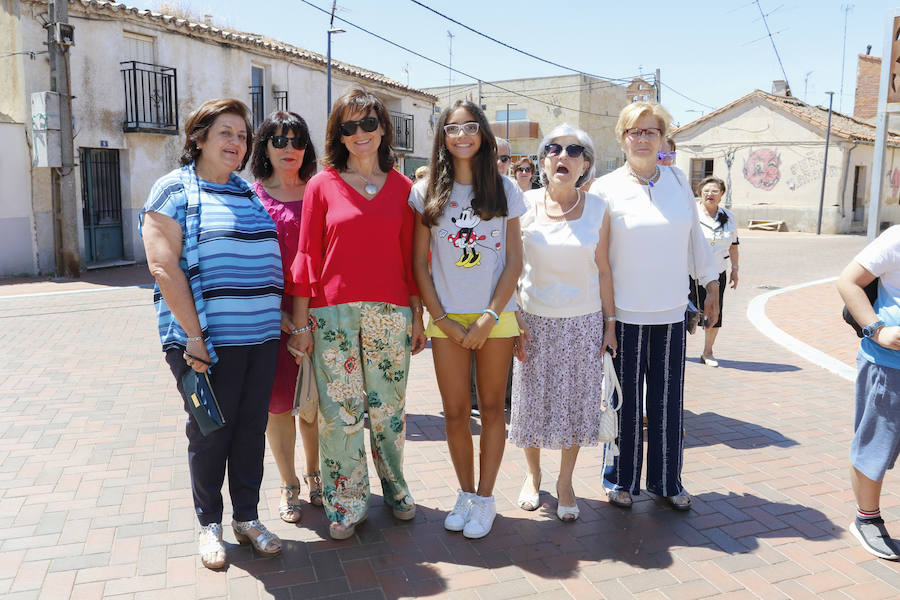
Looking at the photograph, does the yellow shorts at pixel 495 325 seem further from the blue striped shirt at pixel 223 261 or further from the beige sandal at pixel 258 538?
the beige sandal at pixel 258 538

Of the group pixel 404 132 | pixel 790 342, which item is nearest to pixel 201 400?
pixel 790 342

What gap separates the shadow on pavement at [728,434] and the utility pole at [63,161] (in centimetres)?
1253

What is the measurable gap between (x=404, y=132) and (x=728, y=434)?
24.0 m

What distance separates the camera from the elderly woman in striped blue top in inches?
113

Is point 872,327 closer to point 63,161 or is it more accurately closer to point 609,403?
point 609,403

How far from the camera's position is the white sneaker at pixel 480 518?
3.36 m

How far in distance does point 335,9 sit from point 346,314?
1660 cm

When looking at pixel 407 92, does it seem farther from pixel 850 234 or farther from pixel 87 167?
pixel 850 234

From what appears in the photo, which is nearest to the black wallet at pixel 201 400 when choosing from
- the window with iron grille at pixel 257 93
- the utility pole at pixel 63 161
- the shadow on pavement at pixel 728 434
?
the shadow on pavement at pixel 728 434

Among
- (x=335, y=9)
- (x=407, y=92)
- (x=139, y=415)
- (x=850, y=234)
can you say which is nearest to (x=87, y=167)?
(x=335, y=9)

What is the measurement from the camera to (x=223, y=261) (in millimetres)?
2922

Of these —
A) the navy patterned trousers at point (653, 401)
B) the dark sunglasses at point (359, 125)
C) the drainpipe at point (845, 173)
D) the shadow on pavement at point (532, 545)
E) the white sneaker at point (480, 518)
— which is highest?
the drainpipe at point (845, 173)

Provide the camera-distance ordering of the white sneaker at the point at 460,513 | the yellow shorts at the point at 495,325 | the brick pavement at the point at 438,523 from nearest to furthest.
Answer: the brick pavement at the point at 438,523
the yellow shorts at the point at 495,325
the white sneaker at the point at 460,513

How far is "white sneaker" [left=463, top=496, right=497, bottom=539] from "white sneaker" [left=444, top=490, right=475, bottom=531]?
0.9 inches
